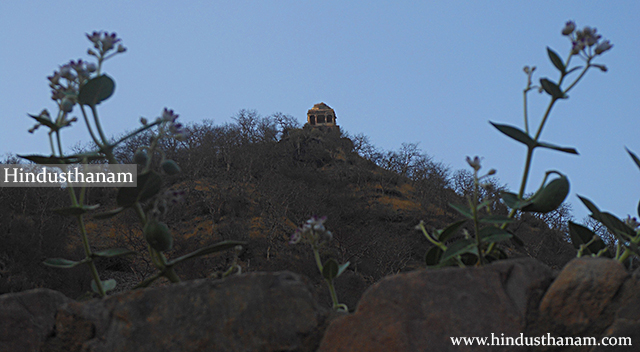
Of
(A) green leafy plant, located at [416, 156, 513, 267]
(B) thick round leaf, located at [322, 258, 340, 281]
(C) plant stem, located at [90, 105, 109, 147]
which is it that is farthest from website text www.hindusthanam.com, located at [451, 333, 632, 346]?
(C) plant stem, located at [90, 105, 109, 147]

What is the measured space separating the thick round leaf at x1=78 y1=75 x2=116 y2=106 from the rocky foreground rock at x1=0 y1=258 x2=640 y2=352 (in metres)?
0.64

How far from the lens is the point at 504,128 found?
1.58 metres

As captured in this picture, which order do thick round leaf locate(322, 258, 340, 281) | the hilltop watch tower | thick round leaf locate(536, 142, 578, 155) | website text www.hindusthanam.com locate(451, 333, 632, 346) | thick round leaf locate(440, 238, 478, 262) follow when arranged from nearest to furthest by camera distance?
website text www.hindusthanam.com locate(451, 333, 632, 346) < thick round leaf locate(536, 142, 578, 155) < thick round leaf locate(440, 238, 478, 262) < thick round leaf locate(322, 258, 340, 281) < the hilltop watch tower

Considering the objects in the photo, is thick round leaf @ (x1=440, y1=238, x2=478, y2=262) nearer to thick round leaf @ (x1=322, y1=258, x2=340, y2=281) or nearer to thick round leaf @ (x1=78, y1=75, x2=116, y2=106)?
thick round leaf @ (x1=322, y1=258, x2=340, y2=281)

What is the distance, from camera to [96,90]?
1.66m

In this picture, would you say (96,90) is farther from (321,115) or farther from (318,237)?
(321,115)

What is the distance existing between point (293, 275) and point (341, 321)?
183 millimetres

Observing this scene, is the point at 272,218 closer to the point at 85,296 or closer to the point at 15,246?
the point at 15,246

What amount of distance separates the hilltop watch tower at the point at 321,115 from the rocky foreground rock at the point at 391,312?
58174 millimetres

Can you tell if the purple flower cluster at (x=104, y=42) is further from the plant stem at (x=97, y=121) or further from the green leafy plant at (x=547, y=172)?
the green leafy plant at (x=547, y=172)

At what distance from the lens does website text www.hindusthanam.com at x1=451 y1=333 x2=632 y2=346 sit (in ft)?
4.27

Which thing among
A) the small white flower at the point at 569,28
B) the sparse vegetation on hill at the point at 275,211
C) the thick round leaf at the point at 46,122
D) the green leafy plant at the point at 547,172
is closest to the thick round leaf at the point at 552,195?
the green leafy plant at the point at 547,172

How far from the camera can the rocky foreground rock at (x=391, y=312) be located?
133 cm

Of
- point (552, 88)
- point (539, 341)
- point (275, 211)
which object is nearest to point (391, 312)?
point (539, 341)
